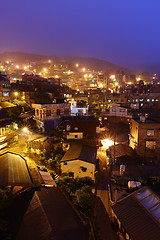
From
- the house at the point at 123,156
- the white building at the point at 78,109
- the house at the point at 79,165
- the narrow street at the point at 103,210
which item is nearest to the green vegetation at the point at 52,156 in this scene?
the house at the point at 79,165

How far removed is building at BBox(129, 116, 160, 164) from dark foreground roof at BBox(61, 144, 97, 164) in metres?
7.39

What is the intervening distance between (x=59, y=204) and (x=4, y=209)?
161 inches

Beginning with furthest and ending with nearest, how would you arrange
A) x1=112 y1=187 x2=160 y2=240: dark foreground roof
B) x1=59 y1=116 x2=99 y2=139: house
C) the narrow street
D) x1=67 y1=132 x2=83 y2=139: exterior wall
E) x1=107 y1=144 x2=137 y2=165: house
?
x1=59 y1=116 x2=99 y2=139: house < x1=67 y1=132 x2=83 y2=139: exterior wall < x1=107 y1=144 x2=137 y2=165: house < the narrow street < x1=112 y1=187 x2=160 y2=240: dark foreground roof

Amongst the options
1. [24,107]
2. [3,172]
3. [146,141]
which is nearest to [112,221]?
[3,172]

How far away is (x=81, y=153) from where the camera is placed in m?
20.6

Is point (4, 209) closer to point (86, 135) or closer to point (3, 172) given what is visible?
point (3, 172)

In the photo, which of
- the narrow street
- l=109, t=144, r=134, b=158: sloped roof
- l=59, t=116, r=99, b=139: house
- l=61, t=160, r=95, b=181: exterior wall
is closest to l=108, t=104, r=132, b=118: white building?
l=59, t=116, r=99, b=139: house

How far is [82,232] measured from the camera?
995 centimetres

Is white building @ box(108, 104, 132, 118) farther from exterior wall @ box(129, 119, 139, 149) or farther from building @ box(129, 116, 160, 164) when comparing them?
building @ box(129, 116, 160, 164)

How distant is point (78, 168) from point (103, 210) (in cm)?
573

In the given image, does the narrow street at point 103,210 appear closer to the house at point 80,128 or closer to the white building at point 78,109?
the house at point 80,128

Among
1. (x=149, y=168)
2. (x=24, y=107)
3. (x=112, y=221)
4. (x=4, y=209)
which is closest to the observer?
(x=4, y=209)

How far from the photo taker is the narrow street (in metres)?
12.8

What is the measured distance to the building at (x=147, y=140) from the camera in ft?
76.9
